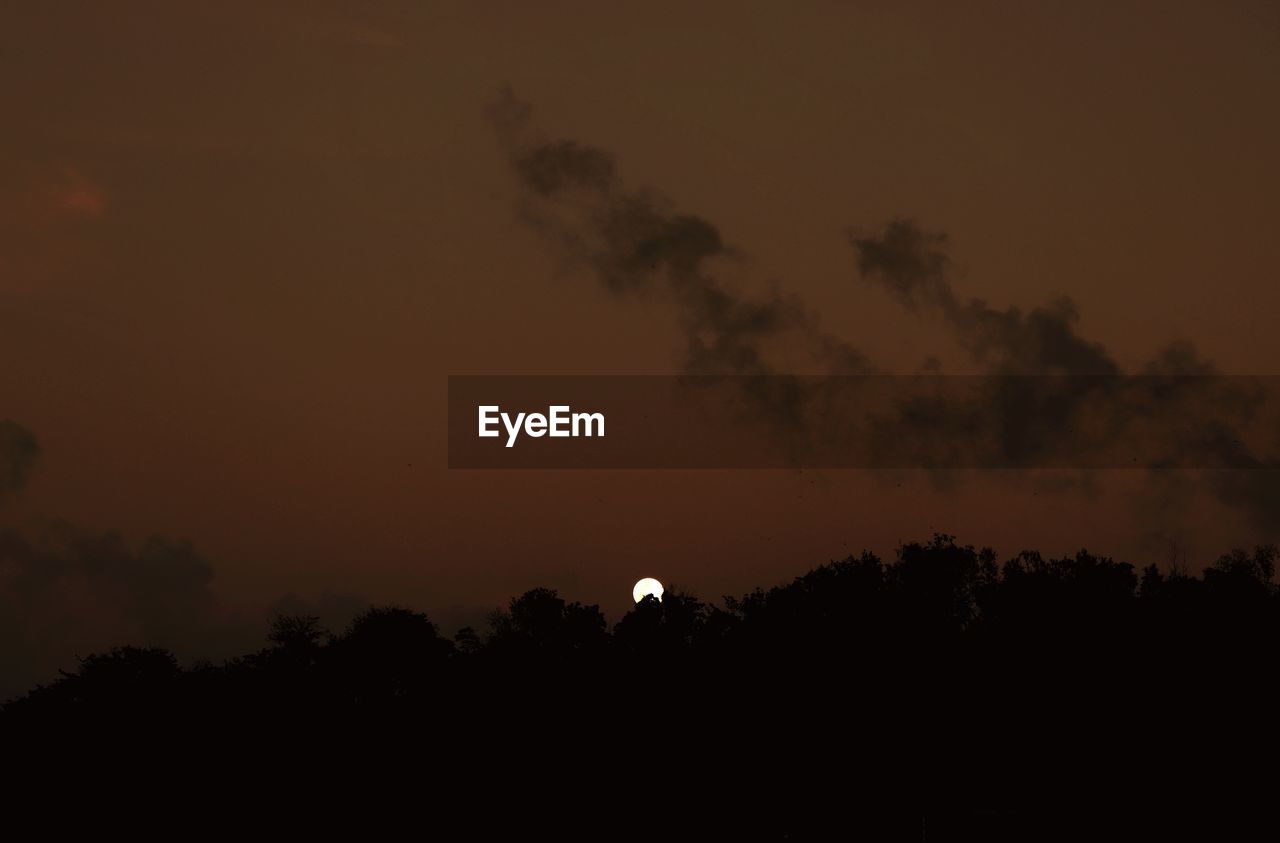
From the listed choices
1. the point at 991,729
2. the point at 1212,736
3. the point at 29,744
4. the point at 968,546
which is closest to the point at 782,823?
the point at 991,729

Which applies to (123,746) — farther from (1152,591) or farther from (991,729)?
(1152,591)

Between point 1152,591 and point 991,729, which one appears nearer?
point 991,729

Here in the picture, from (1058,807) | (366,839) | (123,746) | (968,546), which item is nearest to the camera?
(1058,807)

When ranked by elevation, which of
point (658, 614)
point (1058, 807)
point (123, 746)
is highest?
point (658, 614)

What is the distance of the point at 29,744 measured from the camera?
315ft

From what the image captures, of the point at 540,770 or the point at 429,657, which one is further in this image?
the point at 429,657

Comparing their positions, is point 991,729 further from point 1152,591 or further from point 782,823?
point 1152,591

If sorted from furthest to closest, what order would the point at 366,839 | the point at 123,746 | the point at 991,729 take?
1. the point at 123,746
2. the point at 366,839
3. the point at 991,729

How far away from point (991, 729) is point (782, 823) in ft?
33.1

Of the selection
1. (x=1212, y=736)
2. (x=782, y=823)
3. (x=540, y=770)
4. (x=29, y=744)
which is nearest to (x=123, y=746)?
(x=29, y=744)

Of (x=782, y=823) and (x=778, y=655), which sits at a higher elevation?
(x=778, y=655)

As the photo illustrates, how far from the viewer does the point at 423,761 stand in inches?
3300

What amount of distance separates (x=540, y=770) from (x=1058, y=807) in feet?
85.1

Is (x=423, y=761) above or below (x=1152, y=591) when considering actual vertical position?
below
